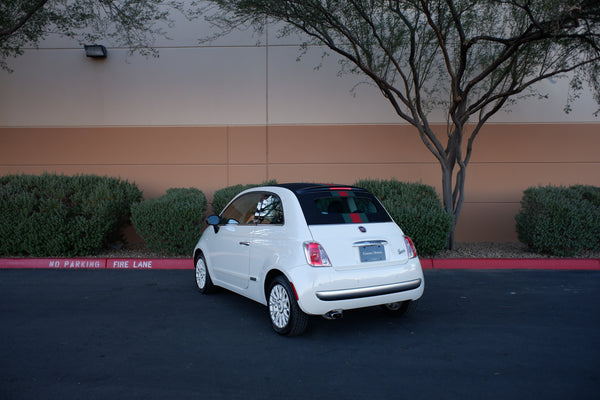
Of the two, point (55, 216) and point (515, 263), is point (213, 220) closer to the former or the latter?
point (55, 216)

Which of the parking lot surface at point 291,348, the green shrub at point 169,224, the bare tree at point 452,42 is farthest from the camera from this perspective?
the green shrub at point 169,224

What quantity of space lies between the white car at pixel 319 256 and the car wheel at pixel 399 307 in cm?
1

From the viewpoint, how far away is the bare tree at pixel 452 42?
7.81 meters

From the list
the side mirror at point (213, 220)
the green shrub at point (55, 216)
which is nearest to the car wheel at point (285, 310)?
the side mirror at point (213, 220)

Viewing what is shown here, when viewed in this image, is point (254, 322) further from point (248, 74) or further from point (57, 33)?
point (57, 33)

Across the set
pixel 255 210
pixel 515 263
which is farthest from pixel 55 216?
pixel 515 263

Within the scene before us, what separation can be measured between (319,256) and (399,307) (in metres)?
1.45

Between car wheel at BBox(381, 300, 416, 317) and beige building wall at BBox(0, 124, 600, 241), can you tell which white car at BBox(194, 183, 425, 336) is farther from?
beige building wall at BBox(0, 124, 600, 241)

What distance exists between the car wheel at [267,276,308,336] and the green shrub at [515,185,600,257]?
641 centimetres

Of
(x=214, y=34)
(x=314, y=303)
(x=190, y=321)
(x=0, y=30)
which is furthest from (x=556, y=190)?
(x=0, y=30)

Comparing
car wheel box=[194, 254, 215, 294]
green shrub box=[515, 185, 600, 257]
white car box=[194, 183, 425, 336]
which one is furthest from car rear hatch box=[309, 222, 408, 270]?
green shrub box=[515, 185, 600, 257]

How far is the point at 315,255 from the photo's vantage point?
4391 mm

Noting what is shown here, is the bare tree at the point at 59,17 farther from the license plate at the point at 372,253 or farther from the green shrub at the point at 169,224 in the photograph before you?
the license plate at the point at 372,253

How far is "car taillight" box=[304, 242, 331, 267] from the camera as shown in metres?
4.37
